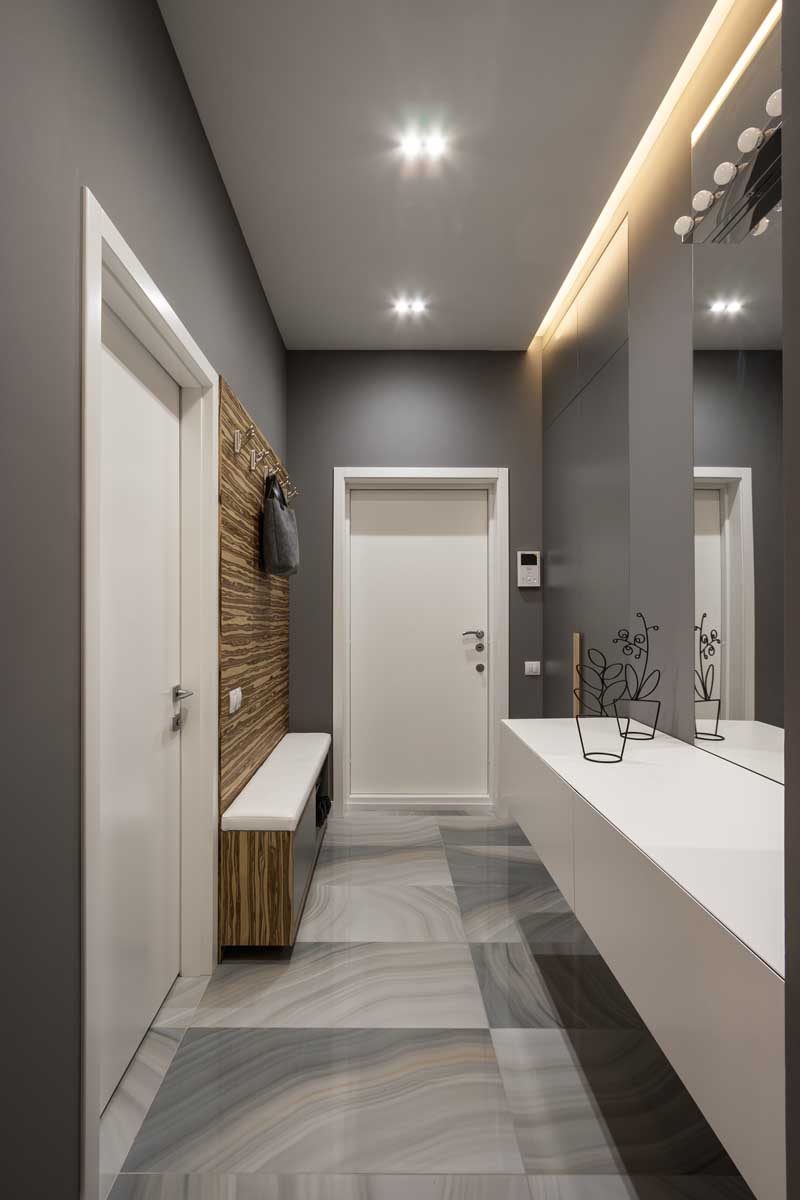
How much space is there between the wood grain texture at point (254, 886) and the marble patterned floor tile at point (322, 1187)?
808 millimetres

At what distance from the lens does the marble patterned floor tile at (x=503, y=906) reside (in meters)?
2.29

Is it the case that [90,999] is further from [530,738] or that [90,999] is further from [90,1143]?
[530,738]

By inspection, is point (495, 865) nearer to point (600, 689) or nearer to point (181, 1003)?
point (600, 689)

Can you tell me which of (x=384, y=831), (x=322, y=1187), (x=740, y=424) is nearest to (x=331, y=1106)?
(x=322, y=1187)

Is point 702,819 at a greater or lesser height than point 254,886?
greater

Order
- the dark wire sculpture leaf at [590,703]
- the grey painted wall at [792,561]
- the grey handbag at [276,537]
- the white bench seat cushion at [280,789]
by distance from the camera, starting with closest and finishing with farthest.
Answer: the grey painted wall at [792,561], the white bench seat cushion at [280,789], the grey handbag at [276,537], the dark wire sculpture leaf at [590,703]

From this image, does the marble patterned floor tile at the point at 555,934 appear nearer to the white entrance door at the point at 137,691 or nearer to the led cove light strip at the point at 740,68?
the white entrance door at the point at 137,691

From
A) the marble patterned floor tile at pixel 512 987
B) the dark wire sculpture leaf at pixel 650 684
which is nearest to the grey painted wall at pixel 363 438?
the dark wire sculpture leaf at pixel 650 684

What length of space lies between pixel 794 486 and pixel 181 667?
6.02 ft

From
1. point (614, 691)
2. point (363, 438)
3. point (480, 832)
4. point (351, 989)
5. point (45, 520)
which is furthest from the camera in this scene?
point (363, 438)

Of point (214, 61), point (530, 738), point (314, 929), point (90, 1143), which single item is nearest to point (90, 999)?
point (90, 1143)

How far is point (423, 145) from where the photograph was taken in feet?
6.80

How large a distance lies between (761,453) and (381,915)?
2.05 metres

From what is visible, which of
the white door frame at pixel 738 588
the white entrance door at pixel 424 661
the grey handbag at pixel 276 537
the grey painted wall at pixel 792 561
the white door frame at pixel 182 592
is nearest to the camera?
the grey painted wall at pixel 792 561
